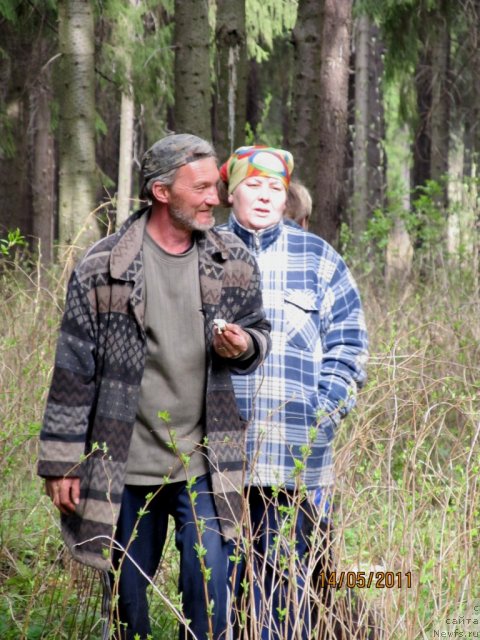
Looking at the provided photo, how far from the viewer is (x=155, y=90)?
12914 millimetres

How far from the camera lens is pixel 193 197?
3520mm

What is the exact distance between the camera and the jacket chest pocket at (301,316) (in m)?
3.82

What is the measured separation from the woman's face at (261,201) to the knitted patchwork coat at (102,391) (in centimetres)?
44

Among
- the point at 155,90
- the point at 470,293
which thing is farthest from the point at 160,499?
the point at 155,90

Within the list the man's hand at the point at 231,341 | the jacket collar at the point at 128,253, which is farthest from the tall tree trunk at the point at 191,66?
the man's hand at the point at 231,341

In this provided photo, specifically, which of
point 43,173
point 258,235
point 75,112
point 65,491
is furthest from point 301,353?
point 43,173

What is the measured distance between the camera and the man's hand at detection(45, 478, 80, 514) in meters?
3.43

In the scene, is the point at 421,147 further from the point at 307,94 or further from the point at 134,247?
the point at 134,247

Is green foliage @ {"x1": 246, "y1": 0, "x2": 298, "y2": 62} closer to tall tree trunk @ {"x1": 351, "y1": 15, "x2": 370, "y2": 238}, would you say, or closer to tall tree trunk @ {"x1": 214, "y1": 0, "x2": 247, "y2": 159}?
tall tree trunk @ {"x1": 351, "y1": 15, "x2": 370, "y2": 238}

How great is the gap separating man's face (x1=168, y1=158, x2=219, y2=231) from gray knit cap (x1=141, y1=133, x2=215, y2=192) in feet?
0.08

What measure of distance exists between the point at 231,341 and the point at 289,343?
499mm

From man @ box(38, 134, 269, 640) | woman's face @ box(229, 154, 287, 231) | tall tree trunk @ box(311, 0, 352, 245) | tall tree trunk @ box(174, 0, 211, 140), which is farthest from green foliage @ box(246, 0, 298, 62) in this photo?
man @ box(38, 134, 269, 640)

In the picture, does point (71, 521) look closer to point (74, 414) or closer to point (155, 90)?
point (74, 414)
